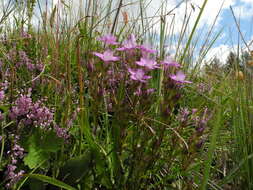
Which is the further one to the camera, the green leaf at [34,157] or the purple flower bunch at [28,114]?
the purple flower bunch at [28,114]

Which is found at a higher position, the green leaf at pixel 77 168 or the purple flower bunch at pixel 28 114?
the purple flower bunch at pixel 28 114

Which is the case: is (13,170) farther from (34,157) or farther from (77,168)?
(77,168)

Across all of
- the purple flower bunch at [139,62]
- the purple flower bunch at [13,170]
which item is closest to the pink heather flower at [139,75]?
the purple flower bunch at [139,62]

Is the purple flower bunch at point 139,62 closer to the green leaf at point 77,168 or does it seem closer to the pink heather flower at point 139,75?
the pink heather flower at point 139,75

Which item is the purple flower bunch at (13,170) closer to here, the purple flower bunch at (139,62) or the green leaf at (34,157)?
the green leaf at (34,157)

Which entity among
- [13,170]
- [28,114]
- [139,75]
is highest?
[139,75]

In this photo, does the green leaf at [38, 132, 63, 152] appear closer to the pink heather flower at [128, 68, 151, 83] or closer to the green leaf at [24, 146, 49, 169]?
the green leaf at [24, 146, 49, 169]

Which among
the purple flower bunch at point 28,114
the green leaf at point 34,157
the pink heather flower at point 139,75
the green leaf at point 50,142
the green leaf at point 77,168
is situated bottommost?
the green leaf at point 77,168

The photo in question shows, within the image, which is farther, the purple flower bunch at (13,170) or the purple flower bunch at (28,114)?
the purple flower bunch at (28,114)

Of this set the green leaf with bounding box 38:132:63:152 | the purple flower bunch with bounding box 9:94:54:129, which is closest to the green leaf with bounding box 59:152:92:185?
the green leaf with bounding box 38:132:63:152

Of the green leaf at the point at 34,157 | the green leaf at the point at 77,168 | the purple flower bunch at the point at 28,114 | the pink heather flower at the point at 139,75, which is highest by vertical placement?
the pink heather flower at the point at 139,75

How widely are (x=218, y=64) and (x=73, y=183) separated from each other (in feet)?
8.17

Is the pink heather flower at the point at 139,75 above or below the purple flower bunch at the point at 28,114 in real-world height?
above

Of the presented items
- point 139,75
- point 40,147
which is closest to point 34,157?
point 40,147
